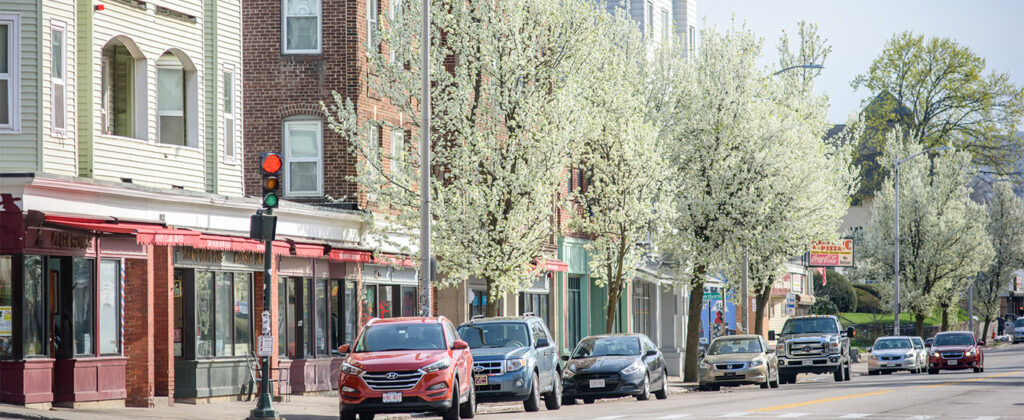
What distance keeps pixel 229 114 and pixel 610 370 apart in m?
9.48

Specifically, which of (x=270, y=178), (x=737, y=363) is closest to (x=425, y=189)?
(x=270, y=178)

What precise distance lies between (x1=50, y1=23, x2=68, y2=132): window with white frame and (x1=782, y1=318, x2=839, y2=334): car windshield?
24654 mm

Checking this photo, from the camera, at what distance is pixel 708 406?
25.0 m

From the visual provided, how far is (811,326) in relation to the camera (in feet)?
132

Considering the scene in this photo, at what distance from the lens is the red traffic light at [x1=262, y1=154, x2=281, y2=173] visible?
2034cm

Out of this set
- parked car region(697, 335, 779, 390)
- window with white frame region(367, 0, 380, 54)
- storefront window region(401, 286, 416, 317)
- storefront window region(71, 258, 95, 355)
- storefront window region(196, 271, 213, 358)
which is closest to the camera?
storefront window region(71, 258, 95, 355)

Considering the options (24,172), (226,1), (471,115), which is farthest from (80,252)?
(471,115)

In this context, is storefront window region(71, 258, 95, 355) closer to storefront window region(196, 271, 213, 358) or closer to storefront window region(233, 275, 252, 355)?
storefront window region(196, 271, 213, 358)

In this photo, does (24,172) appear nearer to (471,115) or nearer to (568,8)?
(471,115)

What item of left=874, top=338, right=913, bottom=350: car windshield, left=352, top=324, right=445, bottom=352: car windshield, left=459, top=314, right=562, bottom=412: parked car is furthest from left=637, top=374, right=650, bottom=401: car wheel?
left=874, top=338, right=913, bottom=350: car windshield

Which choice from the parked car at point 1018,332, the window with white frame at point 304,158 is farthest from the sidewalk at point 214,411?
the parked car at point 1018,332

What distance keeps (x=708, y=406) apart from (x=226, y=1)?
1244 cm

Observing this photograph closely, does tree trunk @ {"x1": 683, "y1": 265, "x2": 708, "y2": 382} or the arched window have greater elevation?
the arched window

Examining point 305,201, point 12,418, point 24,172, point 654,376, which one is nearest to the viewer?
point 12,418
